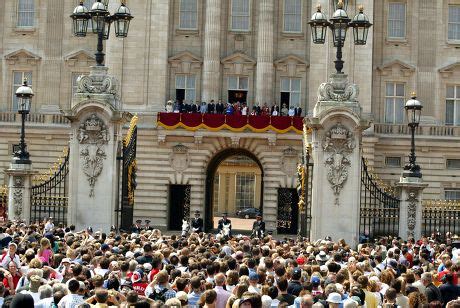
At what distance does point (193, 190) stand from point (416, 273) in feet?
124

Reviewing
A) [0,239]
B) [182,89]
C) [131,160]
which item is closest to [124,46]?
[182,89]

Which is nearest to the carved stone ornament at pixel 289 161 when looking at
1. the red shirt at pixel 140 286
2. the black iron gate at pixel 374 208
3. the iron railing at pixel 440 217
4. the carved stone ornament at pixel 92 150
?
the iron railing at pixel 440 217

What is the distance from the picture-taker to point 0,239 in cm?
2625

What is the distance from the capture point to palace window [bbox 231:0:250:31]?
60938mm

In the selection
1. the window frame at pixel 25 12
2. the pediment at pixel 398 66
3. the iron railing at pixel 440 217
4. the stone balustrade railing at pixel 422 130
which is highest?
the window frame at pixel 25 12

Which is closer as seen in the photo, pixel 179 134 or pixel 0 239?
pixel 0 239

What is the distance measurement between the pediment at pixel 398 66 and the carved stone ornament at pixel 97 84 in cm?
2906

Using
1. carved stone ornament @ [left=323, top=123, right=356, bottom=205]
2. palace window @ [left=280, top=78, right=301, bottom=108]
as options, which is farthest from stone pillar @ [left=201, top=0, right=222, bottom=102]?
carved stone ornament @ [left=323, top=123, right=356, bottom=205]

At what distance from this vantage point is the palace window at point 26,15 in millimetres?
61656

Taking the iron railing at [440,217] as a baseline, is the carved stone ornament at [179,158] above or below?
above

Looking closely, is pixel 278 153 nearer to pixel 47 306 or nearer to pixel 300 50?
pixel 300 50

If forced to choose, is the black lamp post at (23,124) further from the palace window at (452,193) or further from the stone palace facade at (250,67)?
the palace window at (452,193)

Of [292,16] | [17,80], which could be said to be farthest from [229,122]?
[17,80]

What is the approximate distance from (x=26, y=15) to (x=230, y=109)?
12930mm
